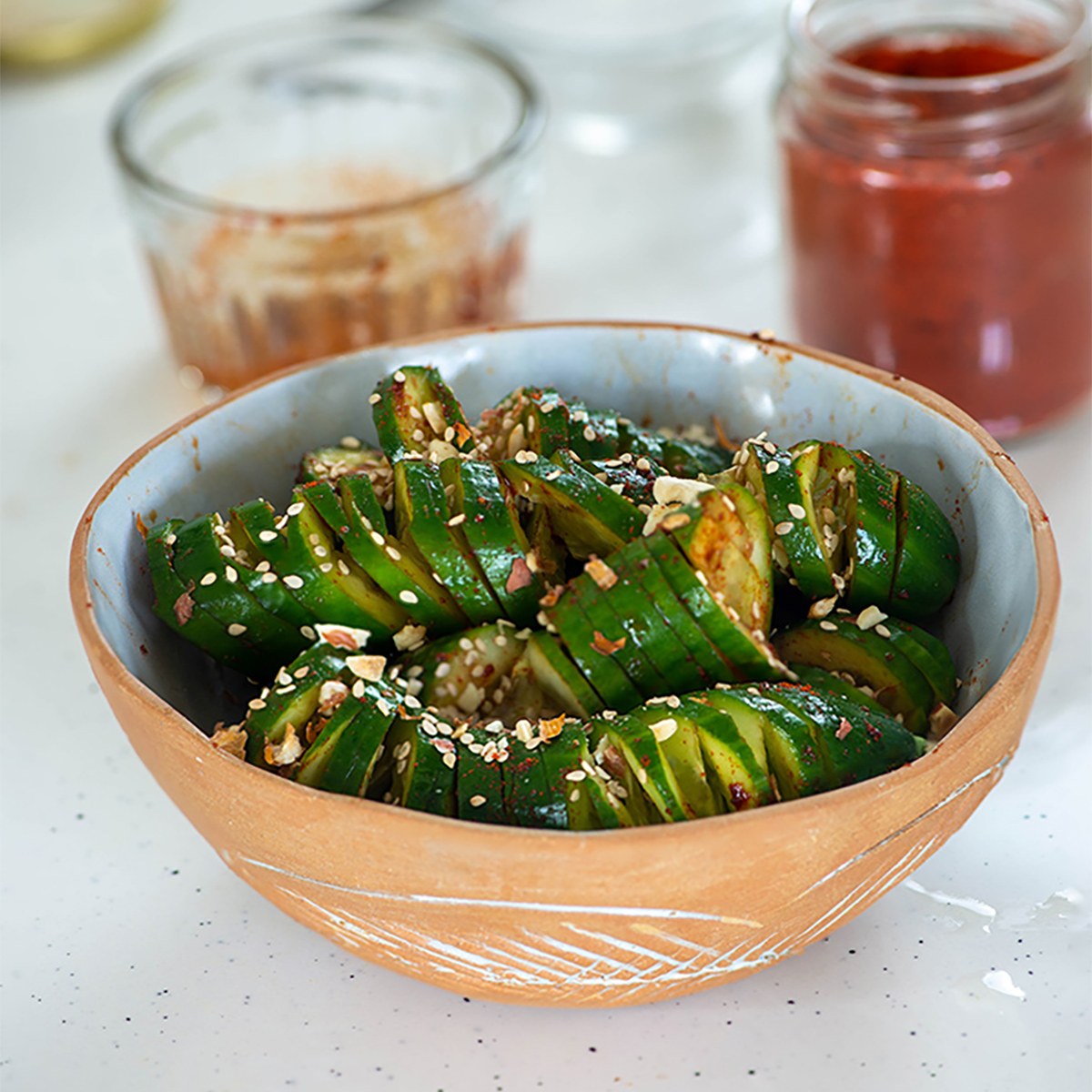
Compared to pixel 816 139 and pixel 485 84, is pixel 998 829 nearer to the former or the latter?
pixel 816 139

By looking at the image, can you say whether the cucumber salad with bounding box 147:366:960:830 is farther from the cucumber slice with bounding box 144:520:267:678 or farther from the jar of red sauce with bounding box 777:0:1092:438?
the jar of red sauce with bounding box 777:0:1092:438

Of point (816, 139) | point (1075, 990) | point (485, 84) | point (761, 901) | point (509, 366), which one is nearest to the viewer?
point (761, 901)

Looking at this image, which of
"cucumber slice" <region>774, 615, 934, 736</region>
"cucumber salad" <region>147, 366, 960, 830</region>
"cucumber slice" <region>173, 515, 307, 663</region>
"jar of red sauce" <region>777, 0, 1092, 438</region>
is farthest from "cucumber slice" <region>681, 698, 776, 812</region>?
"jar of red sauce" <region>777, 0, 1092, 438</region>

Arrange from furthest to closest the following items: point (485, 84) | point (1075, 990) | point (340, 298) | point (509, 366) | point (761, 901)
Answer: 1. point (485, 84)
2. point (340, 298)
3. point (509, 366)
4. point (1075, 990)
5. point (761, 901)

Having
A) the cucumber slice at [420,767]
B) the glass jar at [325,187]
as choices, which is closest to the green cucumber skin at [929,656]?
the cucumber slice at [420,767]

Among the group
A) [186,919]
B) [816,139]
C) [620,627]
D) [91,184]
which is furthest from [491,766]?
[91,184]

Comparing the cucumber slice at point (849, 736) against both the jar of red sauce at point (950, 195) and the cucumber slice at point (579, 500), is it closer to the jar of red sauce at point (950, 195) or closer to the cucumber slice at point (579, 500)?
the cucumber slice at point (579, 500)
